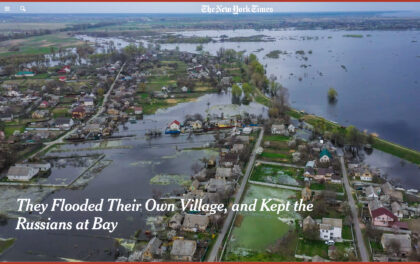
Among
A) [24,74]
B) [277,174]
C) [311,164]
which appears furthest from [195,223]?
[24,74]

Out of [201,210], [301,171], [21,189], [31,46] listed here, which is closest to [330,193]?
[301,171]

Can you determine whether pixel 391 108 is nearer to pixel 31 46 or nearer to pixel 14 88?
pixel 14 88

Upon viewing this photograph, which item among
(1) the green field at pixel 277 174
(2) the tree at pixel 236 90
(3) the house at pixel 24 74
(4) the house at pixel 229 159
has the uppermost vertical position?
(3) the house at pixel 24 74

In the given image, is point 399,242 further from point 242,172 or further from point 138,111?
point 138,111

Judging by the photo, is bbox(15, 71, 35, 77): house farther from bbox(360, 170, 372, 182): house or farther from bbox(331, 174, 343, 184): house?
bbox(360, 170, 372, 182): house

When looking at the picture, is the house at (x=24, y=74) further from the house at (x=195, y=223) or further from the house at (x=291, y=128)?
the house at (x=195, y=223)

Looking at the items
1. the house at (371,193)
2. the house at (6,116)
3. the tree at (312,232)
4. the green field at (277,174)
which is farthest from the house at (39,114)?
the house at (371,193)
